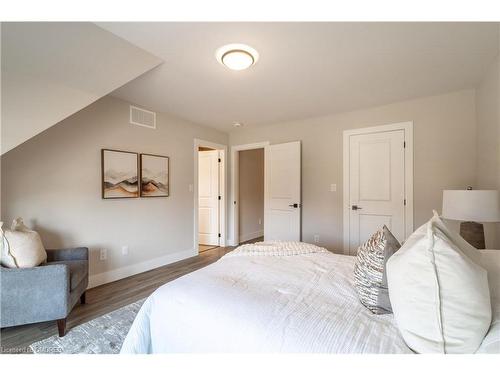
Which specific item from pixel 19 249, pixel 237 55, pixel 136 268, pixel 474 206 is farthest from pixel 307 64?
pixel 136 268

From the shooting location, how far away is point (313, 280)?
4.55 feet

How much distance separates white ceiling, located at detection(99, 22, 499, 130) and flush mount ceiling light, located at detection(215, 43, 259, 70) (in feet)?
0.18

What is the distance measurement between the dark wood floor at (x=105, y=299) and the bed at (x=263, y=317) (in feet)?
3.94

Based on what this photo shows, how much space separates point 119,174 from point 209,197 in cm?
207

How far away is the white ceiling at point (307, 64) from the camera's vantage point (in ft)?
5.67

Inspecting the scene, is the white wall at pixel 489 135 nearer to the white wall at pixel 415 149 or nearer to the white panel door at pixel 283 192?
the white wall at pixel 415 149

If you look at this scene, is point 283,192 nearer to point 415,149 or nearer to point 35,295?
point 415,149

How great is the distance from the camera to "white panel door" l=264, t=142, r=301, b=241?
12.9 feet

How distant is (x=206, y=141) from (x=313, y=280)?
345 cm

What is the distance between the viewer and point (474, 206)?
186 centimetres

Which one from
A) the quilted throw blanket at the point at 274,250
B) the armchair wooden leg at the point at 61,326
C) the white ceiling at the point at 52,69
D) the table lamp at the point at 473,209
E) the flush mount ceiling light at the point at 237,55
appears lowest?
the armchair wooden leg at the point at 61,326

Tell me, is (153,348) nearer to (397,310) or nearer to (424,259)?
(397,310)

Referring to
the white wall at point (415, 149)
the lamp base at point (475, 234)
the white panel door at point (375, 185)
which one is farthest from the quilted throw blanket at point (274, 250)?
the white wall at point (415, 149)
